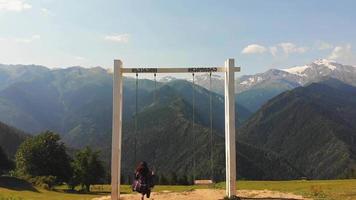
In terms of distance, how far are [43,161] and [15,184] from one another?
16418 millimetres

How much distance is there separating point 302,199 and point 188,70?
10.1 m

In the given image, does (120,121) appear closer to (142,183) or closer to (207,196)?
(142,183)

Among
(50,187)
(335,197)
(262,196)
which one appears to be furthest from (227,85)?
(50,187)

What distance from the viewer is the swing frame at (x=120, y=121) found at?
29.7m

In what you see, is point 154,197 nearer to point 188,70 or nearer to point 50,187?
point 188,70

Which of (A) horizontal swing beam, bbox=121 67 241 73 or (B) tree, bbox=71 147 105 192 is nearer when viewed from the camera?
(A) horizontal swing beam, bbox=121 67 241 73

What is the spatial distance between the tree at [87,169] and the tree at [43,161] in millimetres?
1462

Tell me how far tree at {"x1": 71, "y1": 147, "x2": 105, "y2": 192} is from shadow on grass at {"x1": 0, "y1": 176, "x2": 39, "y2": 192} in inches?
551

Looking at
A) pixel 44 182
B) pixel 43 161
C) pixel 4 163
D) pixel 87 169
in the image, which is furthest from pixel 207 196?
pixel 4 163

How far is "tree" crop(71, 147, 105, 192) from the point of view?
265 ft

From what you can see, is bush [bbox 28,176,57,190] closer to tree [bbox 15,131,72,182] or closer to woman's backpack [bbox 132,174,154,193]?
tree [bbox 15,131,72,182]

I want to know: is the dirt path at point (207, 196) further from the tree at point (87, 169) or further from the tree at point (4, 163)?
the tree at point (4, 163)

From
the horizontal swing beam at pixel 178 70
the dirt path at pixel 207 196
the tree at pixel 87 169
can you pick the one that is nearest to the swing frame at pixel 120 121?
the horizontal swing beam at pixel 178 70

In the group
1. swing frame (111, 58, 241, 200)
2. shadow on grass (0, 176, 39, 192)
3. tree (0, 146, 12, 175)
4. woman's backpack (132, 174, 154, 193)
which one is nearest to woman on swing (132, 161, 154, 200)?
woman's backpack (132, 174, 154, 193)
